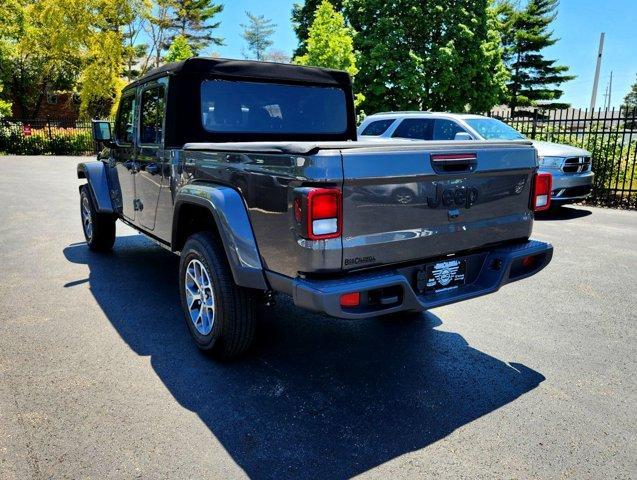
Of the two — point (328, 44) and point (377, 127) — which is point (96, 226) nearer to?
point (377, 127)

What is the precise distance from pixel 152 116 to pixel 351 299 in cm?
283

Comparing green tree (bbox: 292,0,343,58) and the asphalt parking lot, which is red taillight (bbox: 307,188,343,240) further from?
green tree (bbox: 292,0,343,58)

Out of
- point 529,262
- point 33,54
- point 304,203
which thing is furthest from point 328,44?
point 33,54

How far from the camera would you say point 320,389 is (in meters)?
3.28

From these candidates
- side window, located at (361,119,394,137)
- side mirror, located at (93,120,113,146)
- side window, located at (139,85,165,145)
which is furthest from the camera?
side window, located at (361,119,394,137)

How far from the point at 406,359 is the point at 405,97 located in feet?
78.9

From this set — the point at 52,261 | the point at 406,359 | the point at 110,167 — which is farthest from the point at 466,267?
the point at 52,261

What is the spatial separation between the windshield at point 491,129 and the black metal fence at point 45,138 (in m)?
22.6

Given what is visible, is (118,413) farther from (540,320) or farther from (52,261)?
(52,261)

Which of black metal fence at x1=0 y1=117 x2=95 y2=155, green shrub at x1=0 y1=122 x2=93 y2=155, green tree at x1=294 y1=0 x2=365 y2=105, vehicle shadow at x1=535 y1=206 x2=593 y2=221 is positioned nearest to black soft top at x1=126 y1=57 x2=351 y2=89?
vehicle shadow at x1=535 y1=206 x2=593 y2=221

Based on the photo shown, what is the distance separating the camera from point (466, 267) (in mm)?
3354

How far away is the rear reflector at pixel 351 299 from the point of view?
8.74 ft

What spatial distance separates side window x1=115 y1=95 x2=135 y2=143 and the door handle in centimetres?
69

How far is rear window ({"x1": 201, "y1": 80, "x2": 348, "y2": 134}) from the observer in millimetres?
4199
